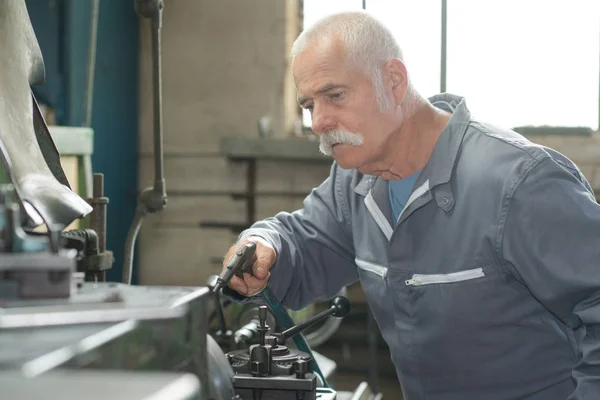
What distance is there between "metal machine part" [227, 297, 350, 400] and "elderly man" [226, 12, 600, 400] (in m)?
0.33

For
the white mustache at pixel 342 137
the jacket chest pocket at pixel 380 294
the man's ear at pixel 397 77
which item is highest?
the man's ear at pixel 397 77

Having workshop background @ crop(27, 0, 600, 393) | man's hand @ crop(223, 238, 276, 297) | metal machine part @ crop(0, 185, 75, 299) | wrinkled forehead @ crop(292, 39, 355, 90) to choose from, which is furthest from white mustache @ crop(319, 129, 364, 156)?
workshop background @ crop(27, 0, 600, 393)

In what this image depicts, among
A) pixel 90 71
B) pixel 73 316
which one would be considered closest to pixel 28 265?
pixel 73 316

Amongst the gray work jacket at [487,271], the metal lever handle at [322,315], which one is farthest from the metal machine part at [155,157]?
the metal lever handle at [322,315]

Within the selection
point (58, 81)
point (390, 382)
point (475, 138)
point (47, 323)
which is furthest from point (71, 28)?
point (47, 323)

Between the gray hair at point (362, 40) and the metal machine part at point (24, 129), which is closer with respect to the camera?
the metal machine part at point (24, 129)

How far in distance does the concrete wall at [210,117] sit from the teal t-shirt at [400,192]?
8.45 feet

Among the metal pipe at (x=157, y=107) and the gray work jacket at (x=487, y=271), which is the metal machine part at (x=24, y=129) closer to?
the metal pipe at (x=157, y=107)

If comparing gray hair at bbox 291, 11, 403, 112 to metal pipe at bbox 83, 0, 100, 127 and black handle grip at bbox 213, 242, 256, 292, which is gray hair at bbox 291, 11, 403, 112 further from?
metal pipe at bbox 83, 0, 100, 127

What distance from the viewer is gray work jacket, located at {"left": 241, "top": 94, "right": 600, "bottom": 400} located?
1160mm

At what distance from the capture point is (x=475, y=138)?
139 centimetres

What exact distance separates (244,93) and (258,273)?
2.95 meters

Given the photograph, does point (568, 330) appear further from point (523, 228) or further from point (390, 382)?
point (390, 382)

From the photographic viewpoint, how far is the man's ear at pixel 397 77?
4.68 ft
